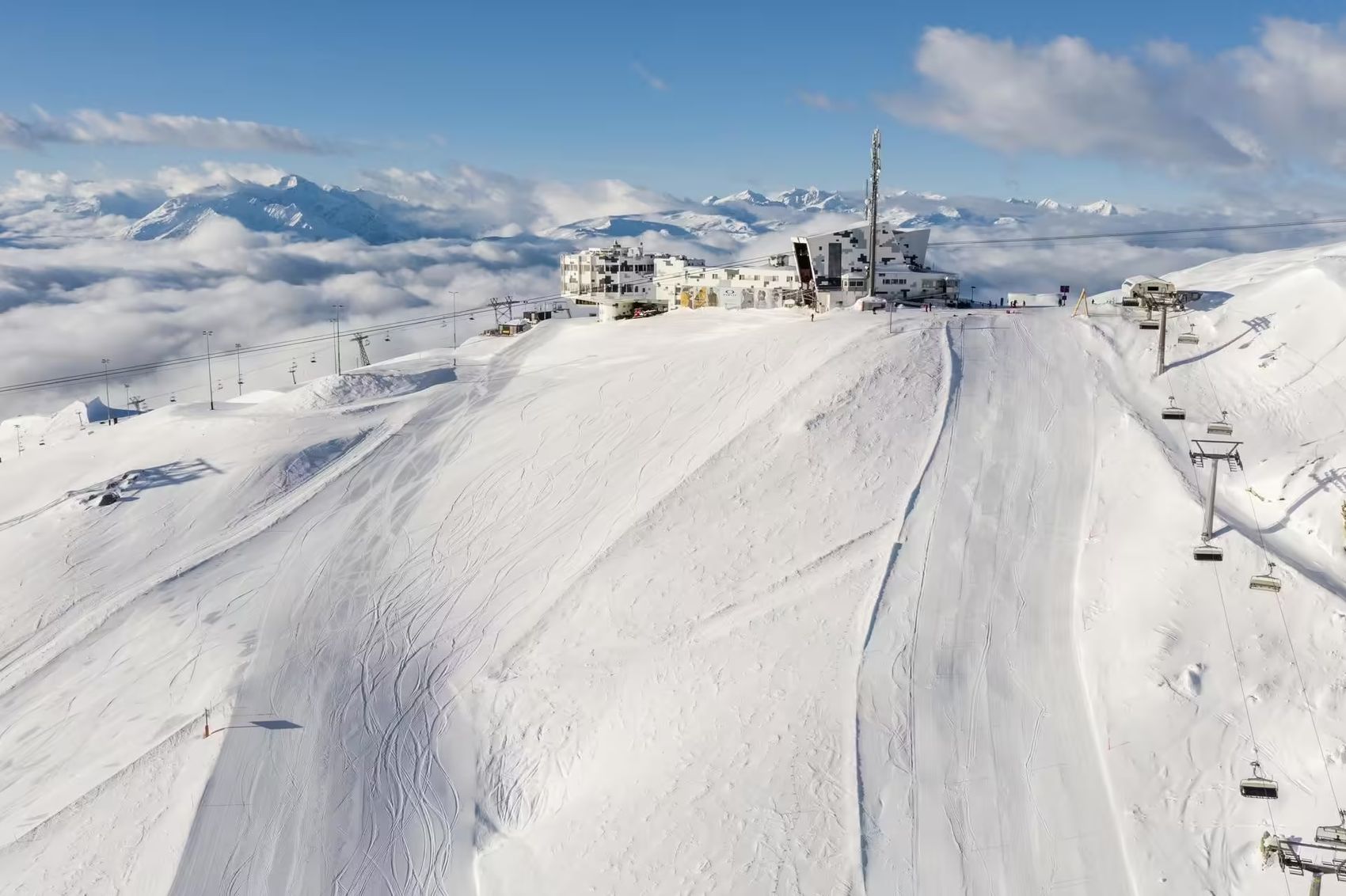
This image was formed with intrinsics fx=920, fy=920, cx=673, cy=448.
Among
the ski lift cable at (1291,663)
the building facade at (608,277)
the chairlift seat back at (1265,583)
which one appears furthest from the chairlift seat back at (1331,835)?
the building facade at (608,277)

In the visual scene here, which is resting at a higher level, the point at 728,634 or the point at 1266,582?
the point at 1266,582

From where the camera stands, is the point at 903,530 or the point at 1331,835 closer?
the point at 1331,835

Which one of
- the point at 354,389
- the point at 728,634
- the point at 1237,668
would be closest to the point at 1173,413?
the point at 1237,668

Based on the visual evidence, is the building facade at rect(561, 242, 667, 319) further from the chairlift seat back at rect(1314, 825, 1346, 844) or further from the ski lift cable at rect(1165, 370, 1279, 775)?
the chairlift seat back at rect(1314, 825, 1346, 844)

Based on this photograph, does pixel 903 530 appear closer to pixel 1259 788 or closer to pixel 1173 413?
pixel 1173 413

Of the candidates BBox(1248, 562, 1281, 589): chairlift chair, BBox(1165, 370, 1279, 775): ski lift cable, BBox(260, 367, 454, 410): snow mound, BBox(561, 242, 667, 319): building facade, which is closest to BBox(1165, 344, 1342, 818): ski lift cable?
BBox(1165, 370, 1279, 775): ski lift cable

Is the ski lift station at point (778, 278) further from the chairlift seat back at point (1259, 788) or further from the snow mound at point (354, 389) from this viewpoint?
the chairlift seat back at point (1259, 788)
